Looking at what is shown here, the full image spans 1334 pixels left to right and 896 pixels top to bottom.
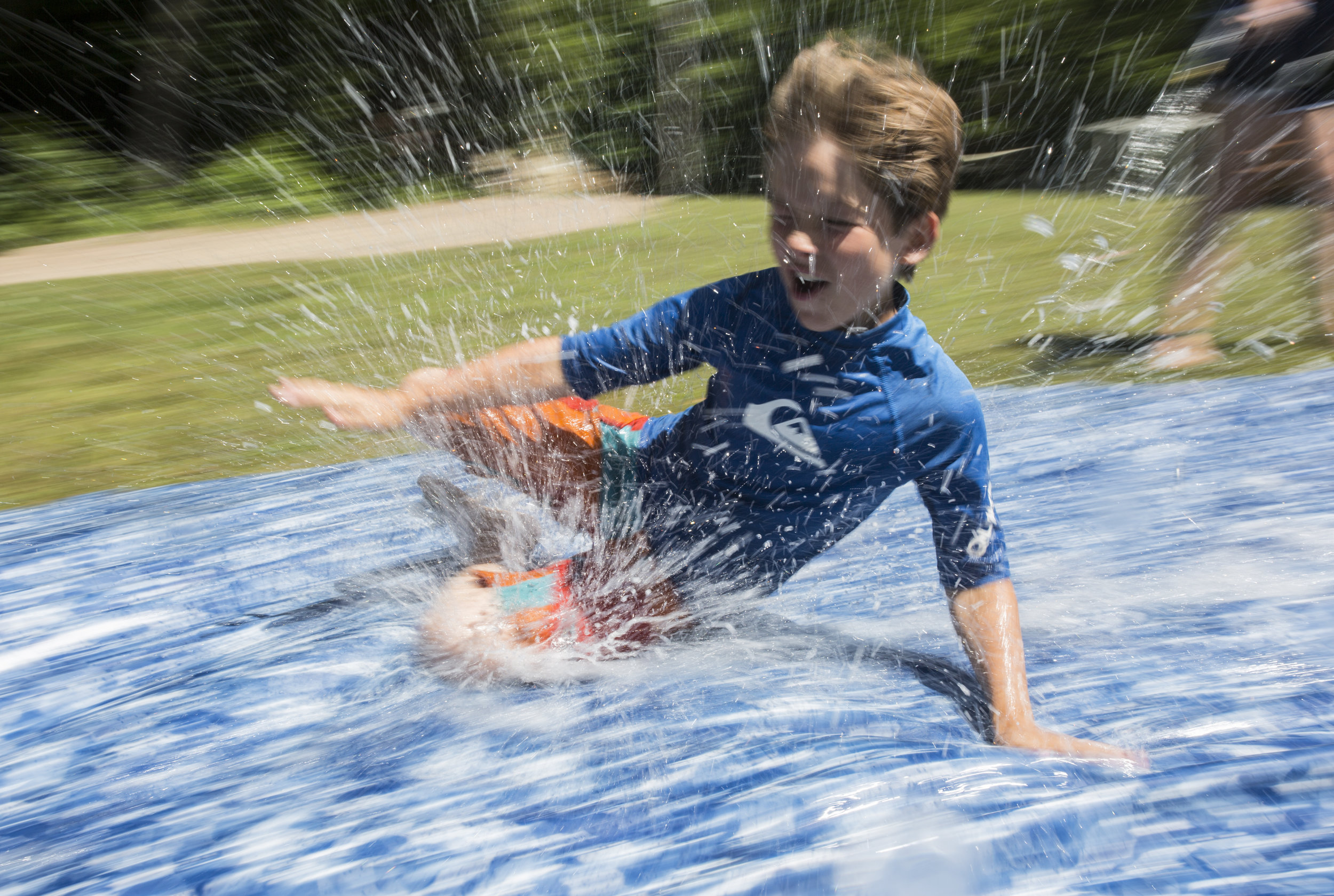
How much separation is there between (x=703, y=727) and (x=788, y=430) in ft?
1.92

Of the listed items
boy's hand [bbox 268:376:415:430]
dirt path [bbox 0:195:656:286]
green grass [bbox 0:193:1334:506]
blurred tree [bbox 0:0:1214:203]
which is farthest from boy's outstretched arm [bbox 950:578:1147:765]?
blurred tree [bbox 0:0:1214:203]

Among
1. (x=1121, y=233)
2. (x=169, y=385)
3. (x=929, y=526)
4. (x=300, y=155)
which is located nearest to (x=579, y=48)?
(x=300, y=155)

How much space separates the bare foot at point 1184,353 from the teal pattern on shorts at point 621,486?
7.63 ft

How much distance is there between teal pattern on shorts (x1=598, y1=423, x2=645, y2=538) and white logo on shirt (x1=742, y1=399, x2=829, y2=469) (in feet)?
1.29

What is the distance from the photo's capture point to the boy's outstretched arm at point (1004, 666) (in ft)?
5.53

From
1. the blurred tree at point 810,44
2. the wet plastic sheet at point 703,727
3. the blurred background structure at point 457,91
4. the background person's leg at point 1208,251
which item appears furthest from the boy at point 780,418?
the blurred tree at point 810,44

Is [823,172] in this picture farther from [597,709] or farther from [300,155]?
[300,155]

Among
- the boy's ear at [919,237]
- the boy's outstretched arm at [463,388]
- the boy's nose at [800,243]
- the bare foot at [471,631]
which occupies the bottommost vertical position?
the bare foot at [471,631]

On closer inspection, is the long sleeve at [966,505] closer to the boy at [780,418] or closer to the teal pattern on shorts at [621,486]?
the boy at [780,418]

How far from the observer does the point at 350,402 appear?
2082 mm

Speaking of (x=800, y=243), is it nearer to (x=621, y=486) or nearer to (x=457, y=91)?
(x=621, y=486)

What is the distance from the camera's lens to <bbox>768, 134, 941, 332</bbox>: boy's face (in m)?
1.84

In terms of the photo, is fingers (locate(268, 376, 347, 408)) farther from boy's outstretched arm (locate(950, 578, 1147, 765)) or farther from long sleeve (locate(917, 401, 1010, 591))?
boy's outstretched arm (locate(950, 578, 1147, 765))

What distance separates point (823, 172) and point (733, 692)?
3.11 ft
